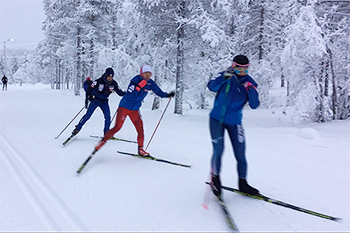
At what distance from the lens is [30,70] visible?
277 feet

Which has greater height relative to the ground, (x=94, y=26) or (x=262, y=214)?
(x=94, y=26)

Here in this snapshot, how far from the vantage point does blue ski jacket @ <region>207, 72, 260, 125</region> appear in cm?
374

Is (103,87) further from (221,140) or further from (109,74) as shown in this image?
(221,140)

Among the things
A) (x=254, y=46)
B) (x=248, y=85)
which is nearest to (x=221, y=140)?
(x=248, y=85)

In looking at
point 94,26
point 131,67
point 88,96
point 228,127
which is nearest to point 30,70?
point 94,26

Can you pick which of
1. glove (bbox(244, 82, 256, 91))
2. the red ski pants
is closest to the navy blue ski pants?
glove (bbox(244, 82, 256, 91))

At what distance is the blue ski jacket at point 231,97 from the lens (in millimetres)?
3736

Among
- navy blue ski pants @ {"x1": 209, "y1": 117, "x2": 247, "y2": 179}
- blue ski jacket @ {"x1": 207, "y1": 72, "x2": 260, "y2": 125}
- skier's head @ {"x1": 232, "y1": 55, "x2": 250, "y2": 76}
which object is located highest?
skier's head @ {"x1": 232, "y1": 55, "x2": 250, "y2": 76}

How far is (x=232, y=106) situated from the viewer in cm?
386

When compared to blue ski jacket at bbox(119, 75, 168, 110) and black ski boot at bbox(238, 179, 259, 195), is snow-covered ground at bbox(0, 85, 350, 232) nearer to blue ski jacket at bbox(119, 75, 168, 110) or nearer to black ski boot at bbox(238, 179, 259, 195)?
black ski boot at bbox(238, 179, 259, 195)

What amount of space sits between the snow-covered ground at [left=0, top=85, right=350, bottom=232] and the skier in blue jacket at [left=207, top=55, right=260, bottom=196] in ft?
2.09

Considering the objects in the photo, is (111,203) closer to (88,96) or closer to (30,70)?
(88,96)

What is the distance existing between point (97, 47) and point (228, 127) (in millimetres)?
21606

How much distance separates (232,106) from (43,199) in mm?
3200
